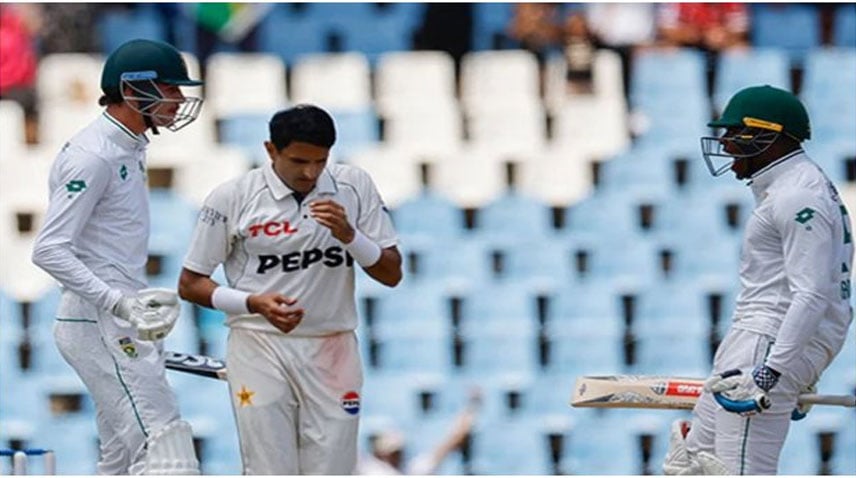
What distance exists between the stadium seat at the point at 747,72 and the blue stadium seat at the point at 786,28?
120mm

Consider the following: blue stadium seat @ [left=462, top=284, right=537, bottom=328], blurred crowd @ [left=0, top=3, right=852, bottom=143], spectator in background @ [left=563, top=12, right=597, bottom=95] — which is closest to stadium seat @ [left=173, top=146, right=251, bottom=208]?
blurred crowd @ [left=0, top=3, right=852, bottom=143]

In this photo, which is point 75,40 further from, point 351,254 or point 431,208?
point 351,254

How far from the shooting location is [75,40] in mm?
12945

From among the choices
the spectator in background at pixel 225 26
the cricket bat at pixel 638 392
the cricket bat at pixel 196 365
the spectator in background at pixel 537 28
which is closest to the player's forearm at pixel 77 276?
the cricket bat at pixel 196 365

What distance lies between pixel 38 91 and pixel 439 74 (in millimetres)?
2267

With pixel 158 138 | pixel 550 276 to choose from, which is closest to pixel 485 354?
pixel 550 276

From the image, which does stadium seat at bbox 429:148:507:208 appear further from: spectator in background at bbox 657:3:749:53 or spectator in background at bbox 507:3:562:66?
spectator in background at bbox 657:3:749:53

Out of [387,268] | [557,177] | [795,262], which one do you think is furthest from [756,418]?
[557,177]

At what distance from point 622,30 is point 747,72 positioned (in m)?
0.72

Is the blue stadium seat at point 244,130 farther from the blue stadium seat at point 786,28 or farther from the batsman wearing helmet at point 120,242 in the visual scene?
the batsman wearing helmet at point 120,242

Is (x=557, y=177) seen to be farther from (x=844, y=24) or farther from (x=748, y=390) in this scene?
(x=748, y=390)

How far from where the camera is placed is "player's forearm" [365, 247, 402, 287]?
6.05 metres

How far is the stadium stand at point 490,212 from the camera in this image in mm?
11328

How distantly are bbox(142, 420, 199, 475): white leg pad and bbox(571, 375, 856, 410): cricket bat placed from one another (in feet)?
3.75
